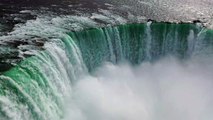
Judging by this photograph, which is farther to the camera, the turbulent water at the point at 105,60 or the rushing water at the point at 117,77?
the turbulent water at the point at 105,60

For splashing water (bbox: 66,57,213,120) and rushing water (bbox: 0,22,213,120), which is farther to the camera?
splashing water (bbox: 66,57,213,120)

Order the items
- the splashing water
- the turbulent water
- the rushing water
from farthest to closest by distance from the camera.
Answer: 1. the splashing water
2. the turbulent water
3. the rushing water

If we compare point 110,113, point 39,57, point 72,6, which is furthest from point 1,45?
point 72,6

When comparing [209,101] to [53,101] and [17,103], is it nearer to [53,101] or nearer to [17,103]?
[53,101]

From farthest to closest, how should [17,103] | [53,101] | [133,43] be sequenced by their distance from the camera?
[133,43]
[53,101]
[17,103]

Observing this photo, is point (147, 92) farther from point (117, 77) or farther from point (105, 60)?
point (105, 60)

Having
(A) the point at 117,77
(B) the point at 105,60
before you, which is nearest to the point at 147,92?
(A) the point at 117,77
